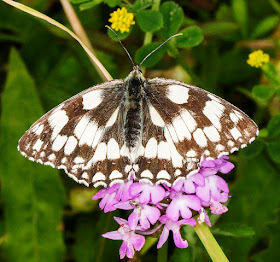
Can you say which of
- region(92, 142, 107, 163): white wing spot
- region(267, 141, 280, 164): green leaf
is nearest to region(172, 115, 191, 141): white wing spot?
region(92, 142, 107, 163): white wing spot

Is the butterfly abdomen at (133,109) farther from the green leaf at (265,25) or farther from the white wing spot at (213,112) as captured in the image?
the green leaf at (265,25)

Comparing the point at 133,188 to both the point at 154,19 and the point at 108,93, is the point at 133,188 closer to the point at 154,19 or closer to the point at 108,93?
the point at 108,93

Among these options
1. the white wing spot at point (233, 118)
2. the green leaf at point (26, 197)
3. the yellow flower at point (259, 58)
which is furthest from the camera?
the green leaf at point (26, 197)

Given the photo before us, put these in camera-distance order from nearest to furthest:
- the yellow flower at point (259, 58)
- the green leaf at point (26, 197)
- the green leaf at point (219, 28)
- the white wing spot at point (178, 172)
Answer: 1. the white wing spot at point (178, 172)
2. the yellow flower at point (259, 58)
3. the green leaf at point (26, 197)
4. the green leaf at point (219, 28)

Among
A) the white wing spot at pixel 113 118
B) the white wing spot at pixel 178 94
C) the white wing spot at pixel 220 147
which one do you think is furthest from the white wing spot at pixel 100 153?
the white wing spot at pixel 220 147

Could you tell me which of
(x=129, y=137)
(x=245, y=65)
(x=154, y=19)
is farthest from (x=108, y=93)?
(x=245, y=65)

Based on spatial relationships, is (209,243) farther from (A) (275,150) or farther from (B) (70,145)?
(A) (275,150)
